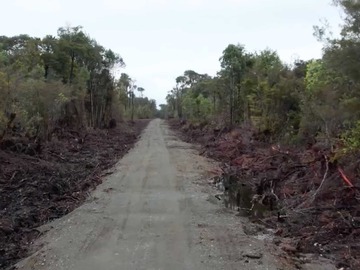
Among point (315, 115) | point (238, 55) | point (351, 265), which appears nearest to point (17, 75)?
point (315, 115)

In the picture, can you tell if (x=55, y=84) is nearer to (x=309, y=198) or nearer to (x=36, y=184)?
(x=36, y=184)

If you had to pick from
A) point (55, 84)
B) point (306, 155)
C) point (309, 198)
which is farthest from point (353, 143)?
point (55, 84)

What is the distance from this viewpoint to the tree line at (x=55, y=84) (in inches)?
782

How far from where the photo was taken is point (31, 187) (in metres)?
14.0

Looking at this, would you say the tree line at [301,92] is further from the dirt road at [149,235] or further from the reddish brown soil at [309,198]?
the dirt road at [149,235]

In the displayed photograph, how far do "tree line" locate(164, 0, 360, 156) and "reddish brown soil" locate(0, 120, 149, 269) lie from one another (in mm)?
8537

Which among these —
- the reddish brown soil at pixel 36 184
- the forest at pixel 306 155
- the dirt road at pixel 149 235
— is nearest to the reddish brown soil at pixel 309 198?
the forest at pixel 306 155

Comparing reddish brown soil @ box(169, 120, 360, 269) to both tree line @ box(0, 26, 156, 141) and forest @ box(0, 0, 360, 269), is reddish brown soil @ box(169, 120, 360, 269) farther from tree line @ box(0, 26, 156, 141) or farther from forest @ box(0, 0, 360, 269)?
tree line @ box(0, 26, 156, 141)

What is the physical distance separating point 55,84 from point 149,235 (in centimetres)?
→ 1871

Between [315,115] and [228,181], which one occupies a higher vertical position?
[315,115]

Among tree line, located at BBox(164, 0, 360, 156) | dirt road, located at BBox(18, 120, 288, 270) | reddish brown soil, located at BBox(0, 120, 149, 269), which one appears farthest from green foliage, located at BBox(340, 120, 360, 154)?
reddish brown soil, located at BBox(0, 120, 149, 269)

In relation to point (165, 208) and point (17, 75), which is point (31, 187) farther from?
point (17, 75)

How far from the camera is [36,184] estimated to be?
14367mm

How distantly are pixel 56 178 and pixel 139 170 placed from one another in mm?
4174
